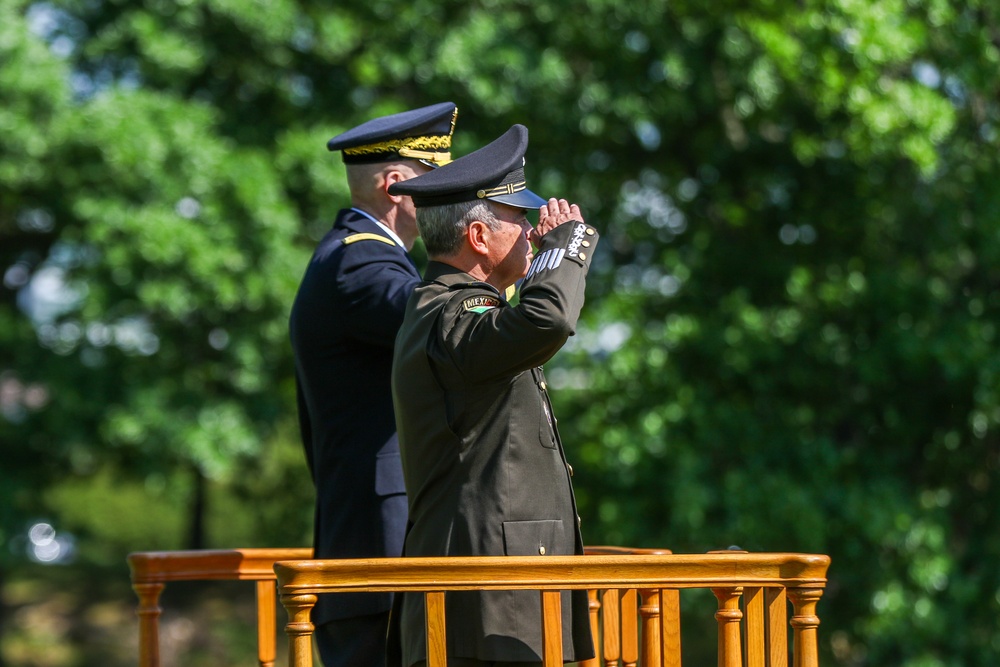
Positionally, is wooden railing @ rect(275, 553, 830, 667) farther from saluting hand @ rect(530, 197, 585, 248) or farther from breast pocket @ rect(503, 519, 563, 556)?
saluting hand @ rect(530, 197, 585, 248)

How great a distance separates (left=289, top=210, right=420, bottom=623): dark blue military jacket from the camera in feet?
11.7

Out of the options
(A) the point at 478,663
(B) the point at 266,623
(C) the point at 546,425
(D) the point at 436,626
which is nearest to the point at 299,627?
(D) the point at 436,626

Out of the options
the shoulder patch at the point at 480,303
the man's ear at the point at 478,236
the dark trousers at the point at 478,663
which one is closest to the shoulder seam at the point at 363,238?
the man's ear at the point at 478,236

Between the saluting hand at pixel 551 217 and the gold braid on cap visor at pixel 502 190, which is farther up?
the gold braid on cap visor at pixel 502 190

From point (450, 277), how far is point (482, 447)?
40 cm

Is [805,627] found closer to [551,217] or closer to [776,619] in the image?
[776,619]

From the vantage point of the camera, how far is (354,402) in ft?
12.0

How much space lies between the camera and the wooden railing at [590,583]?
112 inches

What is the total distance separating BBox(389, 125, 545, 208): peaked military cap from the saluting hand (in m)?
0.03

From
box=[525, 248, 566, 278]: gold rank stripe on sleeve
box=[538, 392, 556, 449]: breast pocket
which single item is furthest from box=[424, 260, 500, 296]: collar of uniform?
box=[538, 392, 556, 449]: breast pocket

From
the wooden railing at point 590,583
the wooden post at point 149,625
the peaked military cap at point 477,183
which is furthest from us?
the wooden post at point 149,625

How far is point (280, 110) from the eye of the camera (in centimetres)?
1159

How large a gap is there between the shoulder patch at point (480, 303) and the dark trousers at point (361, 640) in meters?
1.01

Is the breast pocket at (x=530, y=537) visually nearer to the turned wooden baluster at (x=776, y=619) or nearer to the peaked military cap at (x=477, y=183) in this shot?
the turned wooden baluster at (x=776, y=619)
